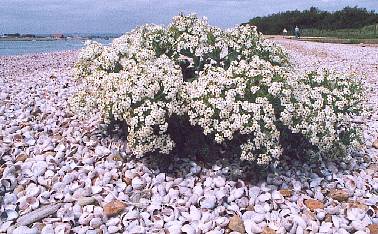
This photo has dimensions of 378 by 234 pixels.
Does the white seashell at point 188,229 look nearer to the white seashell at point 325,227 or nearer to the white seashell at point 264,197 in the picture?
the white seashell at point 264,197

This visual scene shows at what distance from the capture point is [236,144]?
5012mm

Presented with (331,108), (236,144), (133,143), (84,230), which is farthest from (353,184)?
(84,230)

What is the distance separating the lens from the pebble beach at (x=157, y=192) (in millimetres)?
4129

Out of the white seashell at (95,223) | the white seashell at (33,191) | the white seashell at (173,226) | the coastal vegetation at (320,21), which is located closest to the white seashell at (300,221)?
the white seashell at (173,226)

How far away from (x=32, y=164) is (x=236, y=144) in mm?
2063

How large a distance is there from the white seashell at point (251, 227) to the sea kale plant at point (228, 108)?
25.2 inches

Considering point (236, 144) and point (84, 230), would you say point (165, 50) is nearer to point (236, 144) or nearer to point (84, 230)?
point (236, 144)

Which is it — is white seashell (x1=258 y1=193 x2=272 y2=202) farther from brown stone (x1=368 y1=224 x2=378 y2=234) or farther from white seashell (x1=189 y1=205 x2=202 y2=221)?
brown stone (x1=368 y1=224 x2=378 y2=234)

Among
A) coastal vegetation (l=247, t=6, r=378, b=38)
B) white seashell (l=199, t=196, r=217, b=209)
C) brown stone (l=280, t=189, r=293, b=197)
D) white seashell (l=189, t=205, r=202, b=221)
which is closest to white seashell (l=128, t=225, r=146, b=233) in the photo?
white seashell (l=189, t=205, r=202, b=221)

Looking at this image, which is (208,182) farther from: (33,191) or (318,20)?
(318,20)

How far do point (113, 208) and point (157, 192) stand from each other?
1.65 feet

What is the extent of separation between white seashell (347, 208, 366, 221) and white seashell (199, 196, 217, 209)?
3.91 ft

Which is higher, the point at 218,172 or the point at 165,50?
the point at 165,50

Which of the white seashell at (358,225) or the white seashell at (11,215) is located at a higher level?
the white seashell at (11,215)
